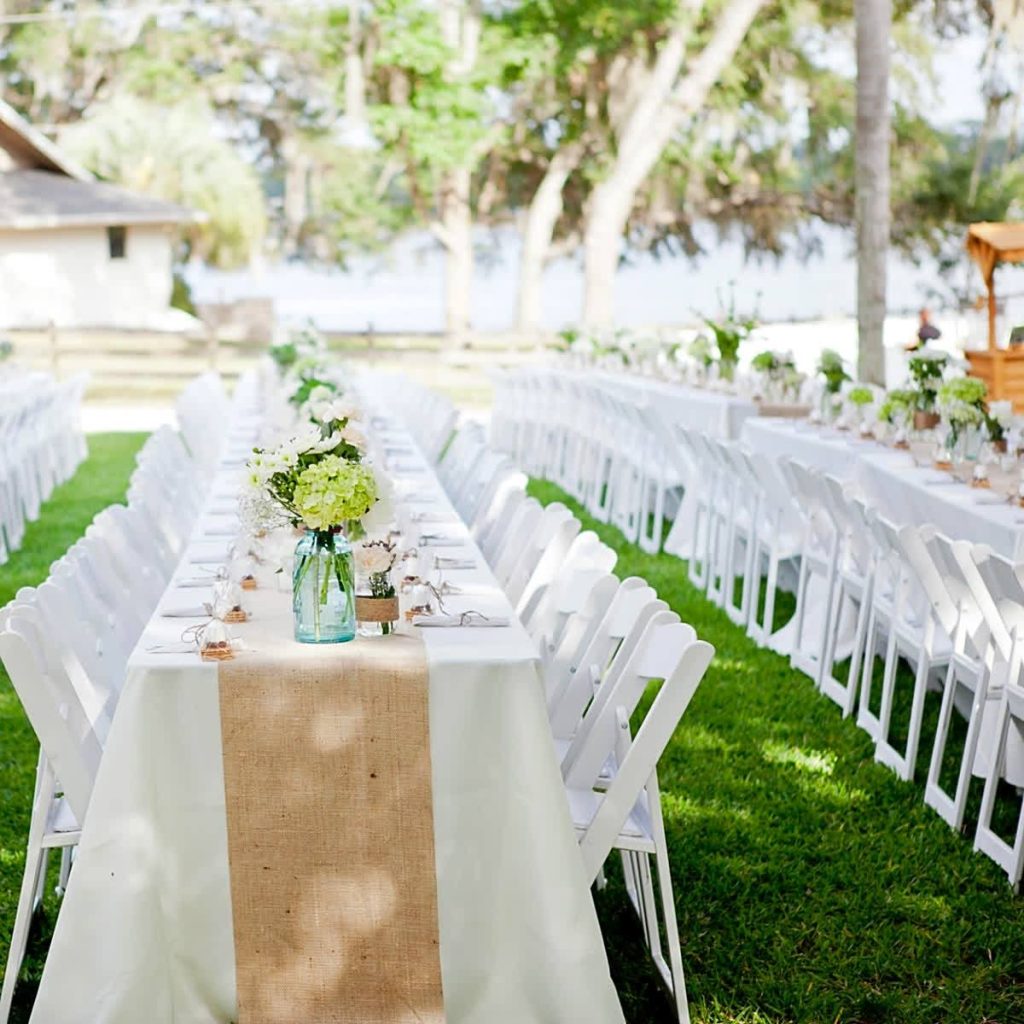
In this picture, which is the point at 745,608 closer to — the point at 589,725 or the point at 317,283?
the point at 589,725

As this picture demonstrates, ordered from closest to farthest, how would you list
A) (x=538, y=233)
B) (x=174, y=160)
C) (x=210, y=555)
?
(x=210, y=555) < (x=538, y=233) < (x=174, y=160)

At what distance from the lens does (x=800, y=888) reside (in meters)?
4.42

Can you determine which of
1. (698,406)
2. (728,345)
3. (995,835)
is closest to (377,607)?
(995,835)

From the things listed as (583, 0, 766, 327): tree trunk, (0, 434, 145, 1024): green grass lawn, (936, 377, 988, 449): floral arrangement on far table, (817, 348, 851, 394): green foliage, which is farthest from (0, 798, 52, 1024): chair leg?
(583, 0, 766, 327): tree trunk

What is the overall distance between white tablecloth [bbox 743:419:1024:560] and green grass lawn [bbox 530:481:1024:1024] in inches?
31.8

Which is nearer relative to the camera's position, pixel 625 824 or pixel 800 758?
pixel 625 824

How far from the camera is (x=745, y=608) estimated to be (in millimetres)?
7566

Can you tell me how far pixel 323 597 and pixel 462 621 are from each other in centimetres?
37

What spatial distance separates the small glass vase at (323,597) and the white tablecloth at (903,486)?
262cm

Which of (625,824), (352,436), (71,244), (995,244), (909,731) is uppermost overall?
(71,244)

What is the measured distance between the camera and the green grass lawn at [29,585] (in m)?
4.16

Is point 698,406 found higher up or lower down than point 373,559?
lower down

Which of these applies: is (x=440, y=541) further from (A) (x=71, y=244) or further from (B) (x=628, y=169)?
(A) (x=71, y=244)

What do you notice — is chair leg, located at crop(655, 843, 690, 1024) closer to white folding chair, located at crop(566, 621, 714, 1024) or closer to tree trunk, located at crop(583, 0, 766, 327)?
white folding chair, located at crop(566, 621, 714, 1024)
